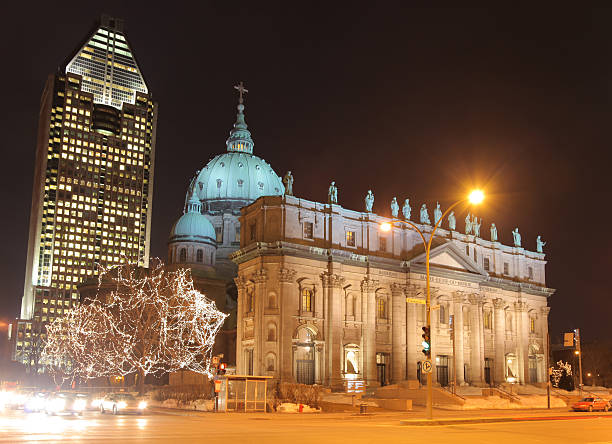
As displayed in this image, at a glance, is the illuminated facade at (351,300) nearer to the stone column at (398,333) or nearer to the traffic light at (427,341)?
the stone column at (398,333)

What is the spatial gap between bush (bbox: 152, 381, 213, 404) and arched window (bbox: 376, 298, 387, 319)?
22157mm

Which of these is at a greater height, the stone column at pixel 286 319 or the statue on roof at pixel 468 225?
the statue on roof at pixel 468 225

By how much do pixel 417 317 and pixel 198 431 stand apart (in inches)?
2035

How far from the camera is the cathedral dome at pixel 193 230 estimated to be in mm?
104312

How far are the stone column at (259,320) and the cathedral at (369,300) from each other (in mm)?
107

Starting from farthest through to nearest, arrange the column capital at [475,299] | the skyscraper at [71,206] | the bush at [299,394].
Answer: the skyscraper at [71,206] → the column capital at [475,299] → the bush at [299,394]

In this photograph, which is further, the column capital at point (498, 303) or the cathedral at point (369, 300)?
the column capital at point (498, 303)

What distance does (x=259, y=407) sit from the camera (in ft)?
158

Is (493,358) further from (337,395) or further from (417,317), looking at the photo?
(337,395)

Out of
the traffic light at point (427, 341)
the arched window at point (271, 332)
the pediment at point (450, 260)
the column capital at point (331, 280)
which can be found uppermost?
the pediment at point (450, 260)

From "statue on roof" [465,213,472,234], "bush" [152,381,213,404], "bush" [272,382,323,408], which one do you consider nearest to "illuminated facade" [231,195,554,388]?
"statue on roof" [465,213,472,234]

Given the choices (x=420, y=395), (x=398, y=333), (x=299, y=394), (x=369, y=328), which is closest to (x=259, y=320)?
(x=369, y=328)

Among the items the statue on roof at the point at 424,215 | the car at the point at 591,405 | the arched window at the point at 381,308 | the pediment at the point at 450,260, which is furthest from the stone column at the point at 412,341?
the car at the point at 591,405

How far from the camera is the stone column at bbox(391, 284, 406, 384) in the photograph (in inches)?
2908
